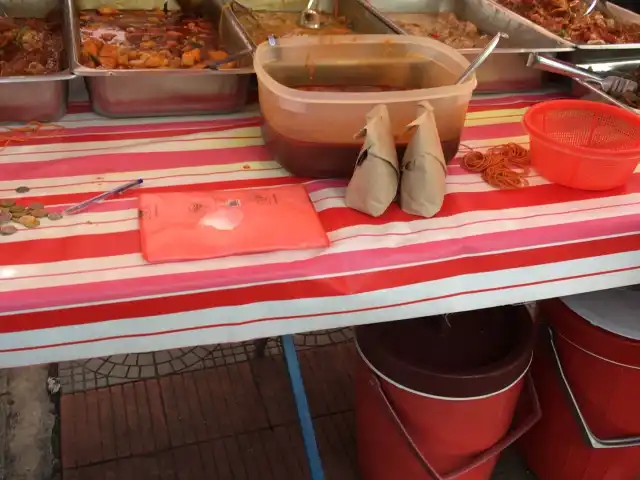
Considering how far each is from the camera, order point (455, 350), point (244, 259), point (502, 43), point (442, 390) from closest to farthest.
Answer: point (244, 259) < point (442, 390) < point (455, 350) < point (502, 43)

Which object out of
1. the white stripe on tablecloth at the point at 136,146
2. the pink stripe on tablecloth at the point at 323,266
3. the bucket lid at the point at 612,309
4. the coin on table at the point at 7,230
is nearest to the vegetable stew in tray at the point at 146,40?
the white stripe on tablecloth at the point at 136,146

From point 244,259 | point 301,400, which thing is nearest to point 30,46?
point 244,259

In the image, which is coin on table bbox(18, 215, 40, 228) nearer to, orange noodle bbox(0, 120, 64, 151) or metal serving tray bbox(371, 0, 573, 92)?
orange noodle bbox(0, 120, 64, 151)

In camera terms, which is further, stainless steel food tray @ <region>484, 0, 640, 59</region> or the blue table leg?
stainless steel food tray @ <region>484, 0, 640, 59</region>

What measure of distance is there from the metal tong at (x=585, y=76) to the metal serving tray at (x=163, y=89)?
1.67ft

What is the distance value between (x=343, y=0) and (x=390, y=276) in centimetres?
85

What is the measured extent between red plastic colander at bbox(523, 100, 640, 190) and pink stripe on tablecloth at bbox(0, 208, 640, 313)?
0.25 feet

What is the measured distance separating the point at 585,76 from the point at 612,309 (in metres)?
0.42

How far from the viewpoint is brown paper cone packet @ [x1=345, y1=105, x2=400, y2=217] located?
0.86m

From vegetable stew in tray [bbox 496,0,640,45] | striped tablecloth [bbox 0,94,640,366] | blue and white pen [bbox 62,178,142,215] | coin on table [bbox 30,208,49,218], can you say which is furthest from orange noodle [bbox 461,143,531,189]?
coin on table [bbox 30,208,49,218]

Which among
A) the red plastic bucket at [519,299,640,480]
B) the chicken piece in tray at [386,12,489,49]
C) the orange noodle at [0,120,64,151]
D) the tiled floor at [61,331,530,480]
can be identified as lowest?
the tiled floor at [61,331,530,480]

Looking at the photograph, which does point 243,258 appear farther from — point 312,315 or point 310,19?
point 310,19

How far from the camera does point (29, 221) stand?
82 centimetres

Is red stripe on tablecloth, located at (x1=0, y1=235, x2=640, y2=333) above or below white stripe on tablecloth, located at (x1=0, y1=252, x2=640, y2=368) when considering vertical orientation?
above
